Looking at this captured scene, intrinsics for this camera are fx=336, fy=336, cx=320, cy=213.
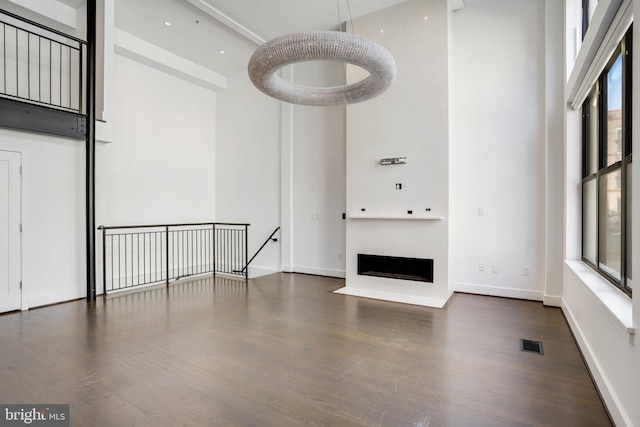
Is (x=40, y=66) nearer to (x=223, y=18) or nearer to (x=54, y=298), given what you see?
(x=223, y=18)

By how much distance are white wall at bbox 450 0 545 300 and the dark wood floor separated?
71cm

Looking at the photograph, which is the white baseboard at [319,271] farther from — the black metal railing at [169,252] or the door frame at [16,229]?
the door frame at [16,229]

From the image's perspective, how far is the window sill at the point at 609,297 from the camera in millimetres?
2119

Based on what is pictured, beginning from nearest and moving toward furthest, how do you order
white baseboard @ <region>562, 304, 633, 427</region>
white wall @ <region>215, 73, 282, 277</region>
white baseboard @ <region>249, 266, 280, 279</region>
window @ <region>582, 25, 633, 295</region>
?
white baseboard @ <region>562, 304, 633, 427</region> < window @ <region>582, 25, 633, 295</region> < white baseboard @ <region>249, 266, 280, 279</region> < white wall @ <region>215, 73, 282, 277</region>

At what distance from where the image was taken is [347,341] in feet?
11.7

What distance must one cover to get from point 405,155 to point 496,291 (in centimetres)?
259

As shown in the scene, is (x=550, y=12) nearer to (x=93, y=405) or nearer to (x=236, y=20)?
(x=236, y=20)

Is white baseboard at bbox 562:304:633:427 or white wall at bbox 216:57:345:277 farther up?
white wall at bbox 216:57:345:277

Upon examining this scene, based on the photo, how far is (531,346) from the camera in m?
3.43

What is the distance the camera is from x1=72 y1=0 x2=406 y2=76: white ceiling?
5449mm

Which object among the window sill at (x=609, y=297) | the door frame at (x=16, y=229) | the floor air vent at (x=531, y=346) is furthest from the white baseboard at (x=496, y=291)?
the door frame at (x=16, y=229)

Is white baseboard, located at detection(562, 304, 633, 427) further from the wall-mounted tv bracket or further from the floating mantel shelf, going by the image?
the wall-mounted tv bracket

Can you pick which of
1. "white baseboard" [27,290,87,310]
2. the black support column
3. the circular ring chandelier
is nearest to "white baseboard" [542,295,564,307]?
the circular ring chandelier

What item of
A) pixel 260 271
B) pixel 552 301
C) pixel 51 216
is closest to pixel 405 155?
pixel 552 301
